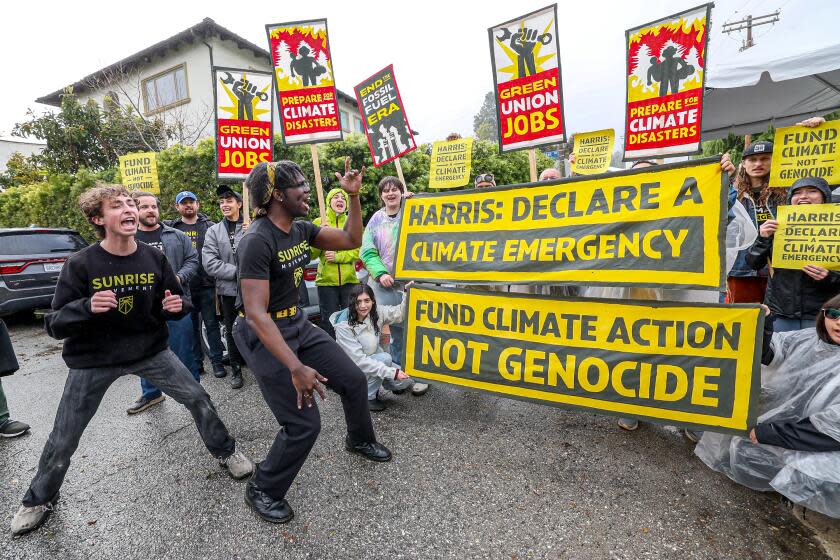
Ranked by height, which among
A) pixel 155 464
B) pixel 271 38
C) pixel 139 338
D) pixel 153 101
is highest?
pixel 153 101

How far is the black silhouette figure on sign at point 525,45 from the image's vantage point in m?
3.68

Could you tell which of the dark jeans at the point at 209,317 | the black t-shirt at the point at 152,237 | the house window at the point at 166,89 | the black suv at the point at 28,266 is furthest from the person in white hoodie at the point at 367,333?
the house window at the point at 166,89

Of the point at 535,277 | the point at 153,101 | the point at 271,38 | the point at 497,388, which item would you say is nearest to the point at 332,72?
the point at 271,38

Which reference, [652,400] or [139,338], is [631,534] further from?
[139,338]

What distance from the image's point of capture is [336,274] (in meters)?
4.27

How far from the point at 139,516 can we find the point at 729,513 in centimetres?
328

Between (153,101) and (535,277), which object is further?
(153,101)

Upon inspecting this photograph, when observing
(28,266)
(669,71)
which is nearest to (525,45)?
(669,71)

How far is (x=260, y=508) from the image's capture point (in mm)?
2281

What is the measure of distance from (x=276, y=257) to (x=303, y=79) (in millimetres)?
3103

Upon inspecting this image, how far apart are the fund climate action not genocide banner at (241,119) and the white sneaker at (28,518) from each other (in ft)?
10.5

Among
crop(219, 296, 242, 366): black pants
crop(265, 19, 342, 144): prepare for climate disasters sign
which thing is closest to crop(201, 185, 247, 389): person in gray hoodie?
crop(219, 296, 242, 366): black pants

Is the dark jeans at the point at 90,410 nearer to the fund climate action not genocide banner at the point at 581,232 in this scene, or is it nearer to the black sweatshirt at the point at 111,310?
the black sweatshirt at the point at 111,310

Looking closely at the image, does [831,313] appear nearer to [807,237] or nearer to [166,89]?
[807,237]
